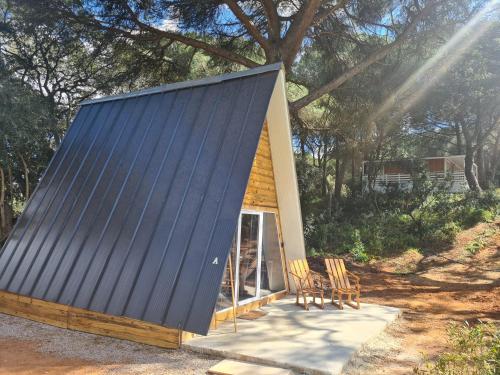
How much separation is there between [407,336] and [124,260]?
4.04 m

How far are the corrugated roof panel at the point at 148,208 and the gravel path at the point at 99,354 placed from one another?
15.8 inches

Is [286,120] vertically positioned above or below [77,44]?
below

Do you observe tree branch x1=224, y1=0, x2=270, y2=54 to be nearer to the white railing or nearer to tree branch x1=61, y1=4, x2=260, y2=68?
tree branch x1=61, y1=4, x2=260, y2=68

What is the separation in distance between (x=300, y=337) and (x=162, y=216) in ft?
7.91

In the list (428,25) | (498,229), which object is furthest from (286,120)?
(498,229)

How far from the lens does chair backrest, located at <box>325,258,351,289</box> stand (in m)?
7.51

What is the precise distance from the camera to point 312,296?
25.8 feet

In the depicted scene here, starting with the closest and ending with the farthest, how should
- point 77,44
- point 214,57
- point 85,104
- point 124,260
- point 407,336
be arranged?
point 124,260 < point 407,336 < point 85,104 < point 77,44 < point 214,57

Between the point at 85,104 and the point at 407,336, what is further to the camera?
the point at 85,104

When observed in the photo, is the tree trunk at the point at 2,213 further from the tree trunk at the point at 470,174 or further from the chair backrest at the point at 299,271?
the tree trunk at the point at 470,174

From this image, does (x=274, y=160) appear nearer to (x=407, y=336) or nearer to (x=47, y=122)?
(x=407, y=336)

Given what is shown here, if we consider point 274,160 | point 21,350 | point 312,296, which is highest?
point 274,160

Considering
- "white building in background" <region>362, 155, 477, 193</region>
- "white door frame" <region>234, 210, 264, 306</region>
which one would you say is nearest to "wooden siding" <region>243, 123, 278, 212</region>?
"white door frame" <region>234, 210, 264, 306</region>

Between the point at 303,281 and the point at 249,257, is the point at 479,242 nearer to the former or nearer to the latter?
the point at 303,281
